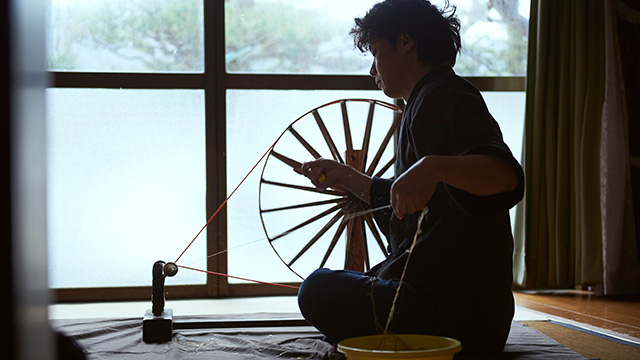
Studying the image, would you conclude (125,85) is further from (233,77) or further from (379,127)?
(379,127)

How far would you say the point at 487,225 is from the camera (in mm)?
1503

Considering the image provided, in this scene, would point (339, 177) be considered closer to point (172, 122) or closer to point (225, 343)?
point (225, 343)

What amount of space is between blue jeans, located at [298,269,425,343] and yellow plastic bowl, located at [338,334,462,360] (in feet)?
0.39

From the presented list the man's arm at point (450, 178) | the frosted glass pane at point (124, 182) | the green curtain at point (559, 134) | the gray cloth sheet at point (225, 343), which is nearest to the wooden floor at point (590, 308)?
the green curtain at point (559, 134)

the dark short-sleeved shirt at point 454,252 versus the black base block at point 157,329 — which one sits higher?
the dark short-sleeved shirt at point 454,252

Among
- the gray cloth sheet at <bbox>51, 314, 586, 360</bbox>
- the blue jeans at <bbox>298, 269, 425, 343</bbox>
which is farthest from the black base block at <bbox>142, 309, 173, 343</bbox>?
the blue jeans at <bbox>298, 269, 425, 343</bbox>

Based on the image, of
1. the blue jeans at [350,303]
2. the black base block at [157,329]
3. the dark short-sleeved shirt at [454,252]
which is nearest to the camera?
the dark short-sleeved shirt at [454,252]

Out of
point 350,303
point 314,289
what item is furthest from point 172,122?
point 350,303

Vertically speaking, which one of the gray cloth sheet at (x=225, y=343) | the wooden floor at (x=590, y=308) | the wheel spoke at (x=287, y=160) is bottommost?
the wooden floor at (x=590, y=308)

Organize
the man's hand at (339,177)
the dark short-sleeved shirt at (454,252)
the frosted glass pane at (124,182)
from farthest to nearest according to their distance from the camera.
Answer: the frosted glass pane at (124,182) → the man's hand at (339,177) → the dark short-sleeved shirt at (454,252)

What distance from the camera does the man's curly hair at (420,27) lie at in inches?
66.0

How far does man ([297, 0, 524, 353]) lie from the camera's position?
131 centimetres

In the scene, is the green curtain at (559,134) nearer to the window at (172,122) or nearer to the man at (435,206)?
the window at (172,122)

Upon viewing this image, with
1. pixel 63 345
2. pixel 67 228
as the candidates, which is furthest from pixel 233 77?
pixel 63 345
